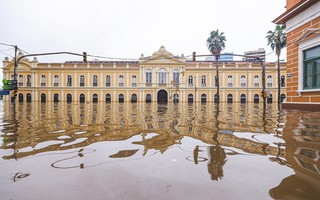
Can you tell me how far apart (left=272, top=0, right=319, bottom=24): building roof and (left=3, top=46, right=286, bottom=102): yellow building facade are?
35.6 metres

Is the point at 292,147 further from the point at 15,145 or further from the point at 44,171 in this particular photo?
the point at 15,145

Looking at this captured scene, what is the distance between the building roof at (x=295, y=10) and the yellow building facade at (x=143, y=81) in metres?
35.6

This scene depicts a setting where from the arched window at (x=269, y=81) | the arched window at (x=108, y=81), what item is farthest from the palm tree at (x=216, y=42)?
the arched window at (x=108, y=81)

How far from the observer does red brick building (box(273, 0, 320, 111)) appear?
816 centimetres

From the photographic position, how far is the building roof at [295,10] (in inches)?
325

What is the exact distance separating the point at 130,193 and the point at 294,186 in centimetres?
140

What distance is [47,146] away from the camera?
Answer: 3.21m

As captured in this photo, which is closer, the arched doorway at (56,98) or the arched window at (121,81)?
the arched doorway at (56,98)

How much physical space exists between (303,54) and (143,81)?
3896 centimetres

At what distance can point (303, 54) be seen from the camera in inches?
352

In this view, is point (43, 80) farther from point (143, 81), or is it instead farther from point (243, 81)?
point (243, 81)

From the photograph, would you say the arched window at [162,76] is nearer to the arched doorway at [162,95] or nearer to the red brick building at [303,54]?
the arched doorway at [162,95]

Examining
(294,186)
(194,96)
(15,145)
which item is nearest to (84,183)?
(294,186)

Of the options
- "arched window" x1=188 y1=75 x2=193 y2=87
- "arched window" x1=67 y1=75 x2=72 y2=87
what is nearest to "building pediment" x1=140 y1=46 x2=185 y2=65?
"arched window" x1=188 y1=75 x2=193 y2=87
